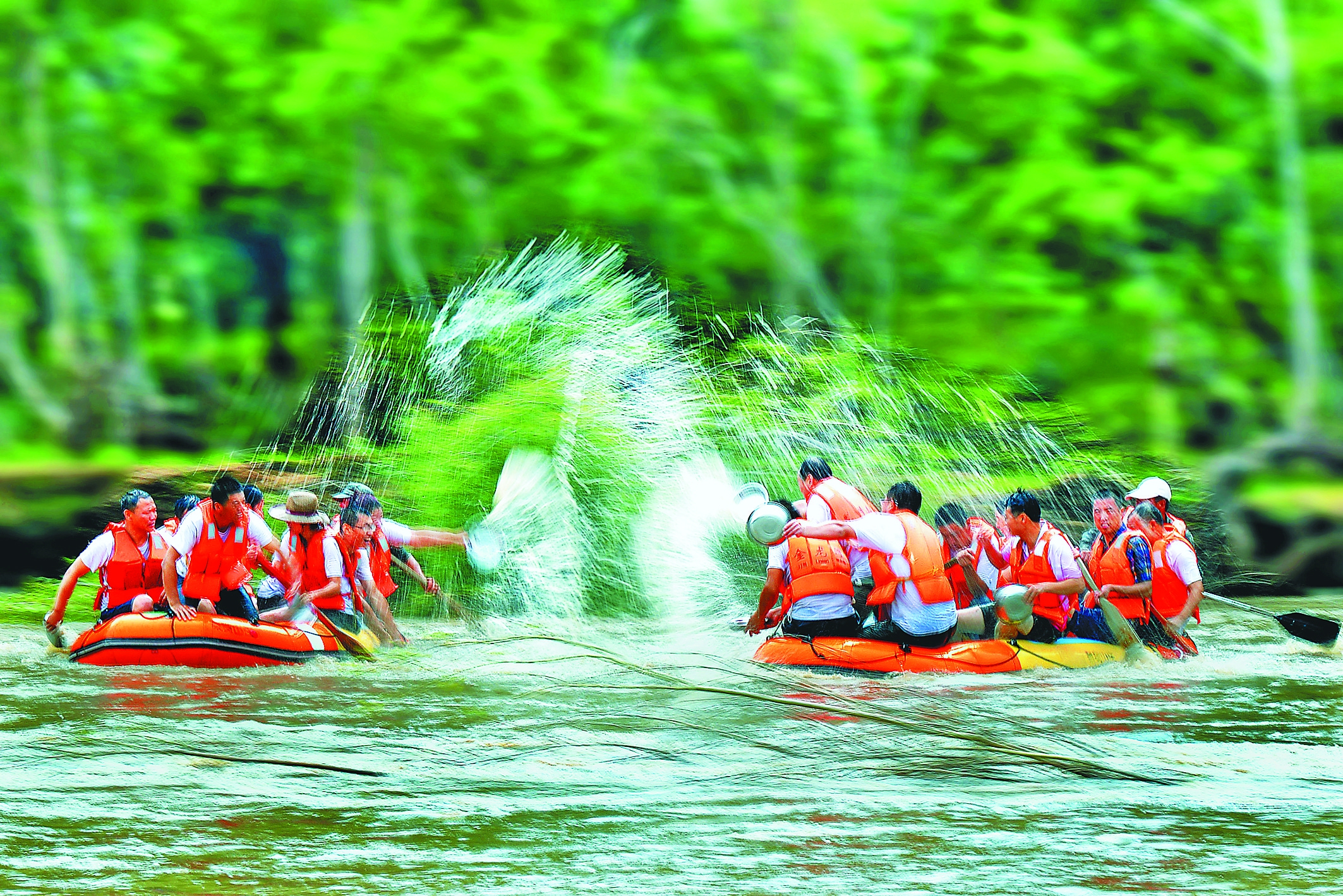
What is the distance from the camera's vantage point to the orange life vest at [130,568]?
37.1ft

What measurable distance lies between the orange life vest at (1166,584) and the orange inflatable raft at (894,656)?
1280 millimetres

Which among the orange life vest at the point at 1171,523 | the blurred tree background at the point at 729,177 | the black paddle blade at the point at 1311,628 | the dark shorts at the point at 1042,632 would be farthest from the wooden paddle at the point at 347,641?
the black paddle blade at the point at 1311,628

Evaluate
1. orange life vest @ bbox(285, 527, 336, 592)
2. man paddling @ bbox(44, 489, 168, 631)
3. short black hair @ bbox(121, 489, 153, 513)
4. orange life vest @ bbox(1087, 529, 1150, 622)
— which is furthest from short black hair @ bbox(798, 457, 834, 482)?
short black hair @ bbox(121, 489, 153, 513)

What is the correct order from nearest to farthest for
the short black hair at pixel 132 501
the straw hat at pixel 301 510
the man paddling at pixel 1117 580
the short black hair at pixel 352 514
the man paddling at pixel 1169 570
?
the man paddling at pixel 1117 580 < the short black hair at pixel 132 501 < the man paddling at pixel 1169 570 < the straw hat at pixel 301 510 < the short black hair at pixel 352 514

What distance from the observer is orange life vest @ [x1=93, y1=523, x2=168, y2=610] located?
37.1 ft

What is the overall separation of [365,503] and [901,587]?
4001 mm

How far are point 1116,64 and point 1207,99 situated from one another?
1.05 metres

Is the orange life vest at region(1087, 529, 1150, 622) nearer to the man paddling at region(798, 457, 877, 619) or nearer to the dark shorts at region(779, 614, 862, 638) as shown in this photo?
the man paddling at region(798, 457, 877, 619)

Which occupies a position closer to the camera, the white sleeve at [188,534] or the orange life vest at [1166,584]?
the white sleeve at [188,534]

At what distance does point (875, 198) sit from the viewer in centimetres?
1762

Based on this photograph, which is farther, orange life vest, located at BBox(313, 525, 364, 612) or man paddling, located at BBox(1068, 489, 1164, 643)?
orange life vest, located at BBox(313, 525, 364, 612)

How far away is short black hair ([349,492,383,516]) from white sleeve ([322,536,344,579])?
0.42 m

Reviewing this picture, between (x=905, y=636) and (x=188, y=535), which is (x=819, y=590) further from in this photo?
(x=188, y=535)

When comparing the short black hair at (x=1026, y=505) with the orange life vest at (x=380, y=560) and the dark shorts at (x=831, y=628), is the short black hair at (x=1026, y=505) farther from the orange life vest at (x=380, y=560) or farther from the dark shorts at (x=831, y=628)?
the orange life vest at (x=380, y=560)
